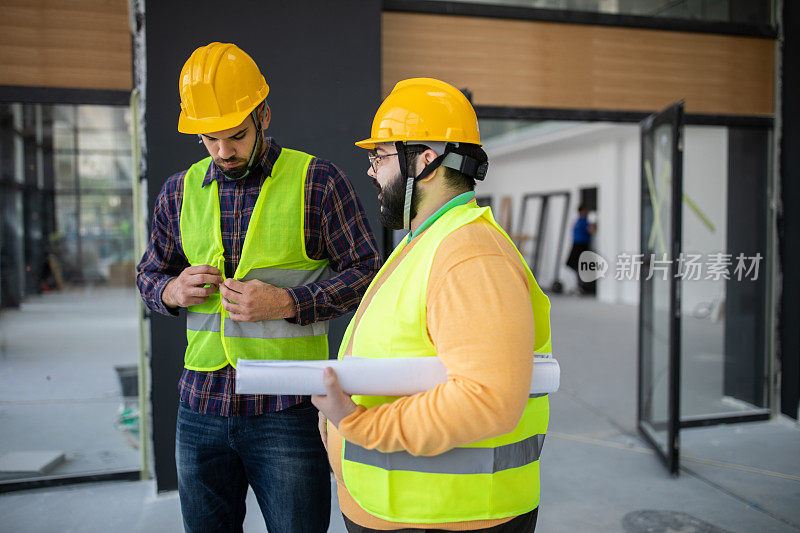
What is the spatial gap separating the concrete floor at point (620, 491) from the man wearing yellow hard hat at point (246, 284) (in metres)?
1.49

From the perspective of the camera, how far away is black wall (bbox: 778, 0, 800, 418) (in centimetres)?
Answer: 430

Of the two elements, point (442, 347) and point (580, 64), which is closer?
point (442, 347)

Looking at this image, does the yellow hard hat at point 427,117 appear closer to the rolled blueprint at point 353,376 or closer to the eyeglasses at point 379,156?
the eyeglasses at point 379,156

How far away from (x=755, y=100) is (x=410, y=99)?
4156 mm

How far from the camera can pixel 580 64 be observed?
4.05 m

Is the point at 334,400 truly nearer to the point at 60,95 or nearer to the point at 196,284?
the point at 196,284

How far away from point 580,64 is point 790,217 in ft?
6.21

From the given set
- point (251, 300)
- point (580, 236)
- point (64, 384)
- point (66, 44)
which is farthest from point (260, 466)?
point (580, 236)

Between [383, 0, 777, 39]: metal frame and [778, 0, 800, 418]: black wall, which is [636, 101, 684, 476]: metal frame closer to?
[383, 0, 777, 39]: metal frame

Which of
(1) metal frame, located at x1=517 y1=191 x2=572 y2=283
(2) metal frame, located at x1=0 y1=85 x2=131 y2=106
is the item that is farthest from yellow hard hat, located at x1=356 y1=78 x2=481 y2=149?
(1) metal frame, located at x1=517 y1=191 x2=572 y2=283

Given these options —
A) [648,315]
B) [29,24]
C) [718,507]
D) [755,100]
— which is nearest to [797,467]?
[718,507]

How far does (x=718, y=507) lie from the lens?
3.19 metres

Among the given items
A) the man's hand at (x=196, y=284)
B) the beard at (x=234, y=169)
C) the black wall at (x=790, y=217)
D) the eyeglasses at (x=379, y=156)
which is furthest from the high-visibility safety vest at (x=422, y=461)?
the black wall at (x=790, y=217)

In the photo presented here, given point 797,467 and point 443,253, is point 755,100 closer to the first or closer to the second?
point 797,467
